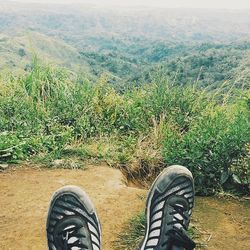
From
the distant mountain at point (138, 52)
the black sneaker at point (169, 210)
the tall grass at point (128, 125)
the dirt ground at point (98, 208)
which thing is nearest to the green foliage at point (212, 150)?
the tall grass at point (128, 125)

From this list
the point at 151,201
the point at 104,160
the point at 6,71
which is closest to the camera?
the point at 151,201

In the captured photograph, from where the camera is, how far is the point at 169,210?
2.39 m

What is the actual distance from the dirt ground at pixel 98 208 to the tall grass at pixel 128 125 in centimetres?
26

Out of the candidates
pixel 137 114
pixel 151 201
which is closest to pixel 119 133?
pixel 137 114

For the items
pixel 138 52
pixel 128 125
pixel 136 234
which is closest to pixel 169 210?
pixel 136 234

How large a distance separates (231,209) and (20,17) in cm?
20605

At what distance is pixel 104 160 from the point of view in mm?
4316

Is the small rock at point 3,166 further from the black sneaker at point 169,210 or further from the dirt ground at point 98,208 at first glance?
the black sneaker at point 169,210

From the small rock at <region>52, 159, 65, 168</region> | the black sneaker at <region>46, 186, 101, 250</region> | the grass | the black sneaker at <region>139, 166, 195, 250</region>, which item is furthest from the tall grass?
the black sneaker at <region>46, 186, 101, 250</region>

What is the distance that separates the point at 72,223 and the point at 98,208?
96 cm

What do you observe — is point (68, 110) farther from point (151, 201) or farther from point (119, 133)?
point (151, 201)

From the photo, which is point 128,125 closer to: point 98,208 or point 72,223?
point 98,208

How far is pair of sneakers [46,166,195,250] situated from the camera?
2217 millimetres

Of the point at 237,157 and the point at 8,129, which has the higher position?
the point at 237,157
